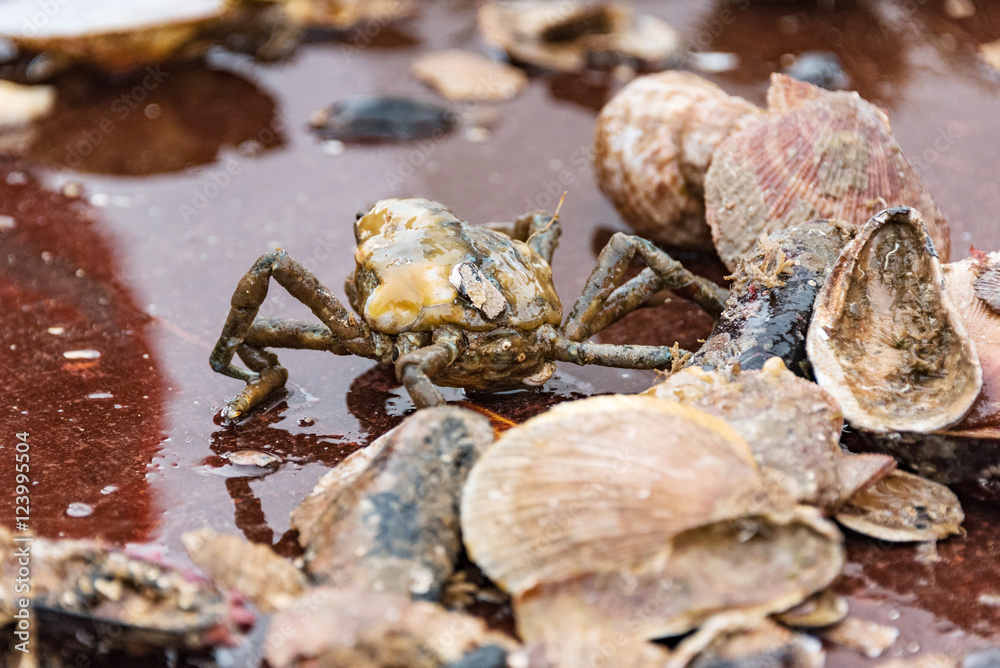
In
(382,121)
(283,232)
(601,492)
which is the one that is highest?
(601,492)

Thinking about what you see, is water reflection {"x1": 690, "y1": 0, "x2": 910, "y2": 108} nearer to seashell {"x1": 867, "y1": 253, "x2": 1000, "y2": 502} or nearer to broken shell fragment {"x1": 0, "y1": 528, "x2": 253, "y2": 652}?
seashell {"x1": 867, "y1": 253, "x2": 1000, "y2": 502}

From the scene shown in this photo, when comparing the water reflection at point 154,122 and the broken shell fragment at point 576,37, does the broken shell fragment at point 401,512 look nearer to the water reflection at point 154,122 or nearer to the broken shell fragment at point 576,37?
the water reflection at point 154,122

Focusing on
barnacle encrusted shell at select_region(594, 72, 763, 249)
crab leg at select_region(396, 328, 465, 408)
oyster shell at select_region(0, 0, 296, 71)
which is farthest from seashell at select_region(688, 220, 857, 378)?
oyster shell at select_region(0, 0, 296, 71)

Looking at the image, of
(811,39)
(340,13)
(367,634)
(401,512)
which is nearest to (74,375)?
(401,512)

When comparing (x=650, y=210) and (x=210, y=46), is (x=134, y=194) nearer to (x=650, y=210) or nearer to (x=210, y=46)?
(x=210, y=46)

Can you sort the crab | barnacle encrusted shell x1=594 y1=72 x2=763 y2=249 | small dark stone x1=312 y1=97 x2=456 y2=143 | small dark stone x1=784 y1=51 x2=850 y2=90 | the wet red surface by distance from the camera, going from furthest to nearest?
small dark stone x1=784 y1=51 x2=850 y2=90 < small dark stone x1=312 y1=97 x2=456 y2=143 < barnacle encrusted shell x1=594 y1=72 x2=763 y2=249 < the crab < the wet red surface

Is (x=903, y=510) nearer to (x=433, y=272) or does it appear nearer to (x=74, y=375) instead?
(x=433, y=272)

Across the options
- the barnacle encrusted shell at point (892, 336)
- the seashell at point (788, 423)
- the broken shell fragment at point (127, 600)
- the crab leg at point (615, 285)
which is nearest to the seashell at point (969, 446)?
the barnacle encrusted shell at point (892, 336)
